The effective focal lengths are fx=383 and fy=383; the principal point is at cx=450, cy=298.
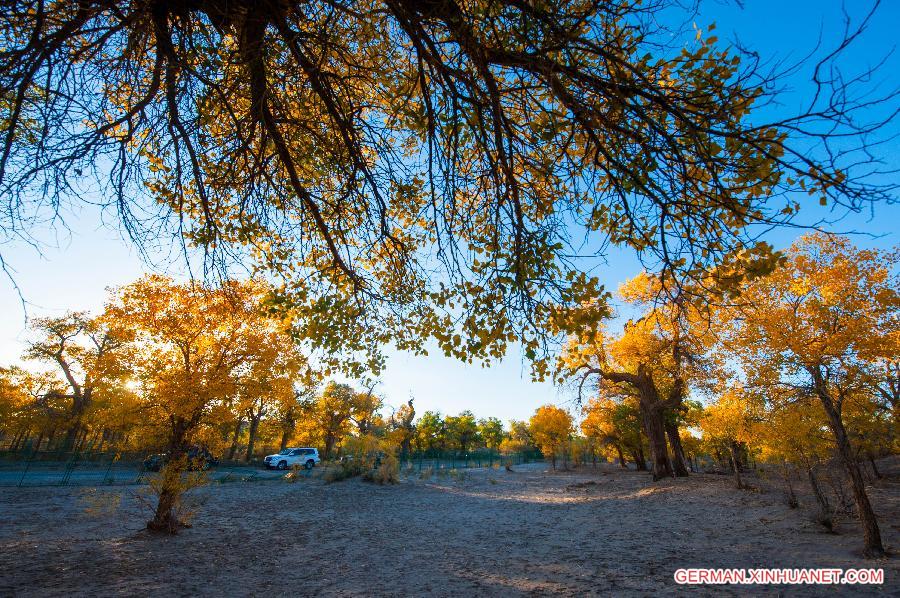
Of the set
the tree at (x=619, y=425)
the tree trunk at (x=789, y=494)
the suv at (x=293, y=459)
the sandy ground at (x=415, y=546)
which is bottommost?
the suv at (x=293, y=459)

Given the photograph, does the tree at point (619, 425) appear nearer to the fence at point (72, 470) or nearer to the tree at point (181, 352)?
the tree at point (181, 352)

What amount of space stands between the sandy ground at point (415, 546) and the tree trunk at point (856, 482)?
0.28 m

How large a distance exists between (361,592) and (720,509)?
1120cm

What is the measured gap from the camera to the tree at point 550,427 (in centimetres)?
3306

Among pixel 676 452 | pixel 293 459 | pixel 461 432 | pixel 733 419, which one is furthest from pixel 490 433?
Answer: pixel 733 419

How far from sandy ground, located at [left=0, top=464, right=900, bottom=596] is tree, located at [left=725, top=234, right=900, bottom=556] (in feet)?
8.23

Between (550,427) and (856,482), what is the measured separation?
27.4 m

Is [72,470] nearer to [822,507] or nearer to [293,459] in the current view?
[293,459]

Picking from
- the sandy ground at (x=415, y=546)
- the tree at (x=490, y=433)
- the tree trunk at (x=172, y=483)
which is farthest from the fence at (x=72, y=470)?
the tree at (x=490, y=433)

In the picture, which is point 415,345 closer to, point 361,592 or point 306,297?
point 306,297

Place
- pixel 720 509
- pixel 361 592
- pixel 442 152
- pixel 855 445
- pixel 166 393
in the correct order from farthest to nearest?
pixel 720 509 < pixel 855 445 < pixel 166 393 < pixel 361 592 < pixel 442 152

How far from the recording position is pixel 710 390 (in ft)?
54.1

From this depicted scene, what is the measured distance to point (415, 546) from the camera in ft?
26.3

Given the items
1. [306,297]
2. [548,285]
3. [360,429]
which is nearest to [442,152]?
[548,285]
